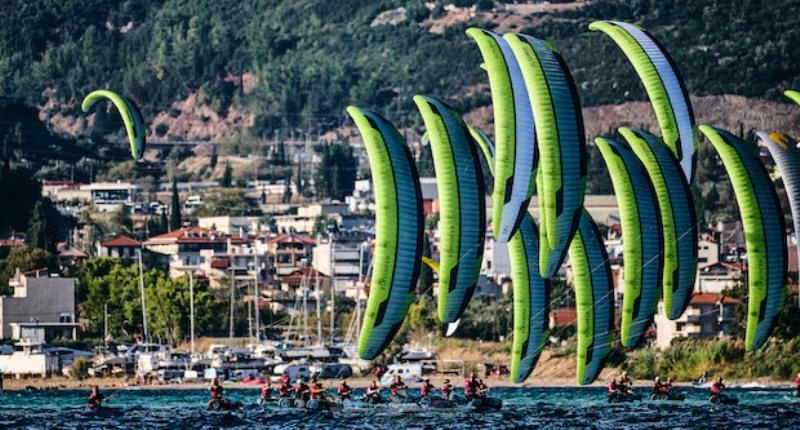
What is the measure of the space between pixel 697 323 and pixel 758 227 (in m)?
52.3

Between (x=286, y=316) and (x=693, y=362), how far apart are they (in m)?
48.0

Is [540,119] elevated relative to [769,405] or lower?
elevated

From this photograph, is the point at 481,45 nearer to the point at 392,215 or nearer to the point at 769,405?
the point at 392,215

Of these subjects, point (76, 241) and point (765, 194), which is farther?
point (76, 241)

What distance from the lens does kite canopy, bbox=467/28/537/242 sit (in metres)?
58.5

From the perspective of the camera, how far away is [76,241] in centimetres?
19888

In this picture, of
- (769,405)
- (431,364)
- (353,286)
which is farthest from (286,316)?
(769,405)

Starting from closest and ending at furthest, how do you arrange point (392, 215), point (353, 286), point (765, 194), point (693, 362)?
1. point (392, 215)
2. point (765, 194)
3. point (693, 362)
4. point (353, 286)

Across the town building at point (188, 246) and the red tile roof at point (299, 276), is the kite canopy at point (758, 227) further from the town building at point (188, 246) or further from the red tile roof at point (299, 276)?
the town building at point (188, 246)

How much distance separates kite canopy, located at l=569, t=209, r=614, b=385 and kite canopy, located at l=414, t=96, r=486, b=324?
6.43m

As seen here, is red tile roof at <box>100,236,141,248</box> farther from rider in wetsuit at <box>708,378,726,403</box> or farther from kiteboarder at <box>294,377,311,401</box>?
rider in wetsuit at <box>708,378,726,403</box>

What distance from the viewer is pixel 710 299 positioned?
383 ft

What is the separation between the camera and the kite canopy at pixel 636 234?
63.1m

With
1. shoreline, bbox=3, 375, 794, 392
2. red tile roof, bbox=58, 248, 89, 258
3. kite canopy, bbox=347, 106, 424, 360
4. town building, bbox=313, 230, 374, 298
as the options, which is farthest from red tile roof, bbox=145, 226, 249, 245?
kite canopy, bbox=347, 106, 424, 360
